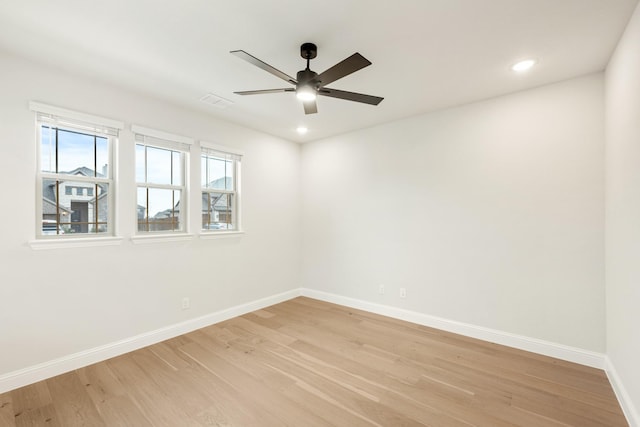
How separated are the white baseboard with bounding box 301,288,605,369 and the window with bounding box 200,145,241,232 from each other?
6.98 ft

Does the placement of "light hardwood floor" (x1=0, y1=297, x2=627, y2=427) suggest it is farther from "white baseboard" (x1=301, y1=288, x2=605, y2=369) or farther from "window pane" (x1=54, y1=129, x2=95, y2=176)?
"window pane" (x1=54, y1=129, x2=95, y2=176)

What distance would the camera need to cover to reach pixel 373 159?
4156mm

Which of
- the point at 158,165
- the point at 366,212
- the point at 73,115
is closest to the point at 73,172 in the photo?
the point at 73,115

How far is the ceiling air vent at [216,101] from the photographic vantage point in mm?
3133

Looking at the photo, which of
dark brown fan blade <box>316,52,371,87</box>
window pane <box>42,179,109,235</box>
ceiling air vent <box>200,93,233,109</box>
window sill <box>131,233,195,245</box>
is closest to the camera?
dark brown fan blade <box>316,52,371,87</box>

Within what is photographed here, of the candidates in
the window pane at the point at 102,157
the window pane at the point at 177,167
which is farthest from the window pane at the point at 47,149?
the window pane at the point at 177,167

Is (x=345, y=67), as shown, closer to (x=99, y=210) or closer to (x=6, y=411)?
(x=99, y=210)

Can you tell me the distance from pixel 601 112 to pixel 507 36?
4.51 ft

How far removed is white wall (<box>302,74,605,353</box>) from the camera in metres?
2.69

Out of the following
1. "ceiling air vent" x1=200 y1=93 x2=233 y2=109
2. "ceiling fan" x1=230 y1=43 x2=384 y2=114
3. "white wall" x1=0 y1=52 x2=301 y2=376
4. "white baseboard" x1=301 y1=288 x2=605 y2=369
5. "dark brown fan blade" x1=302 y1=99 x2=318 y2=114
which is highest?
"ceiling air vent" x1=200 y1=93 x2=233 y2=109

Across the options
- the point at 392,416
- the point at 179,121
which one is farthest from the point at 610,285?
the point at 179,121

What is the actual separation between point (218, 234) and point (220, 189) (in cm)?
64

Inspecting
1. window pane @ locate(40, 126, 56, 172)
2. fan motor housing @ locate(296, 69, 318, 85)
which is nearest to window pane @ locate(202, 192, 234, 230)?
window pane @ locate(40, 126, 56, 172)

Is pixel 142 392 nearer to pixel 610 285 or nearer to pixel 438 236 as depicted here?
pixel 438 236
